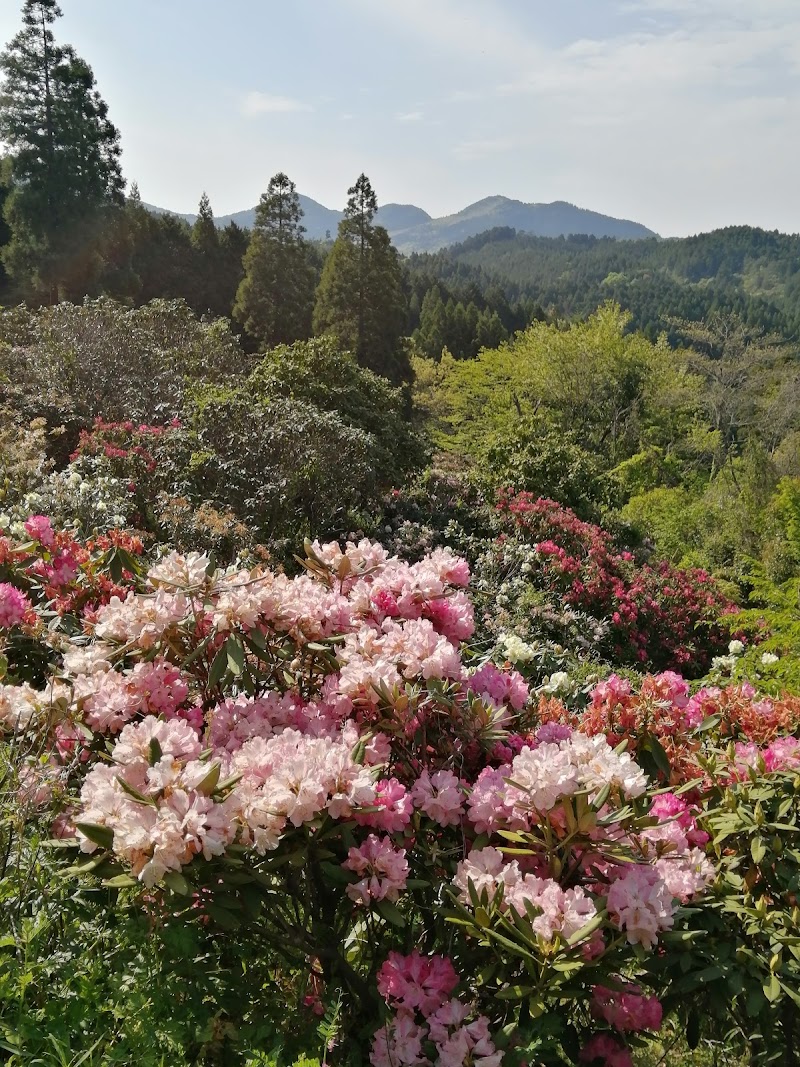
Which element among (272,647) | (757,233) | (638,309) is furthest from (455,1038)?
(757,233)

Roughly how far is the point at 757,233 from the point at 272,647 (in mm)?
132675

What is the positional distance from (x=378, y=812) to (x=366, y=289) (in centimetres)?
2088

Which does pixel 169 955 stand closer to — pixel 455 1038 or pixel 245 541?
pixel 455 1038

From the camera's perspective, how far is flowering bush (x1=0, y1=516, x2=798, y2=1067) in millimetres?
1209

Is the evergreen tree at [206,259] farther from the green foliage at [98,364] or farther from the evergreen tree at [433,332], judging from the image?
the green foliage at [98,364]

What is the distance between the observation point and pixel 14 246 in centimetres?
1964

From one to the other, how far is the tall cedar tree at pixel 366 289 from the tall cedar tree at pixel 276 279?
126 centimetres

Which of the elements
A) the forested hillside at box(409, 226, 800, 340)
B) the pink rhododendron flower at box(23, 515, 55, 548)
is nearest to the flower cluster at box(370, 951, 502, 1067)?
the pink rhododendron flower at box(23, 515, 55, 548)

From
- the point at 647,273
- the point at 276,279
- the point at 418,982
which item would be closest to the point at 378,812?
the point at 418,982

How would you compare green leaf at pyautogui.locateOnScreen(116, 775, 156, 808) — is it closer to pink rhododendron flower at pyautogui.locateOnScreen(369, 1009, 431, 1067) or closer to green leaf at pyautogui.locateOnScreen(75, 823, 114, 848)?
green leaf at pyautogui.locateOnScreen(75, 823, 114, 848)

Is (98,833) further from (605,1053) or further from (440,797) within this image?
(605,1053)

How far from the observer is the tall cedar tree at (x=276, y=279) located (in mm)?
21766

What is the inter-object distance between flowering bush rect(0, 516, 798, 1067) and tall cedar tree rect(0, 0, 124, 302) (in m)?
20.7

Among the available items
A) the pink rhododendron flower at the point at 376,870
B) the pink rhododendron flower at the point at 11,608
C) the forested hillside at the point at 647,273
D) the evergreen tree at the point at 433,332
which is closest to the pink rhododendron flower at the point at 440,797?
the pink rhododendron flower at the point at 376,870
